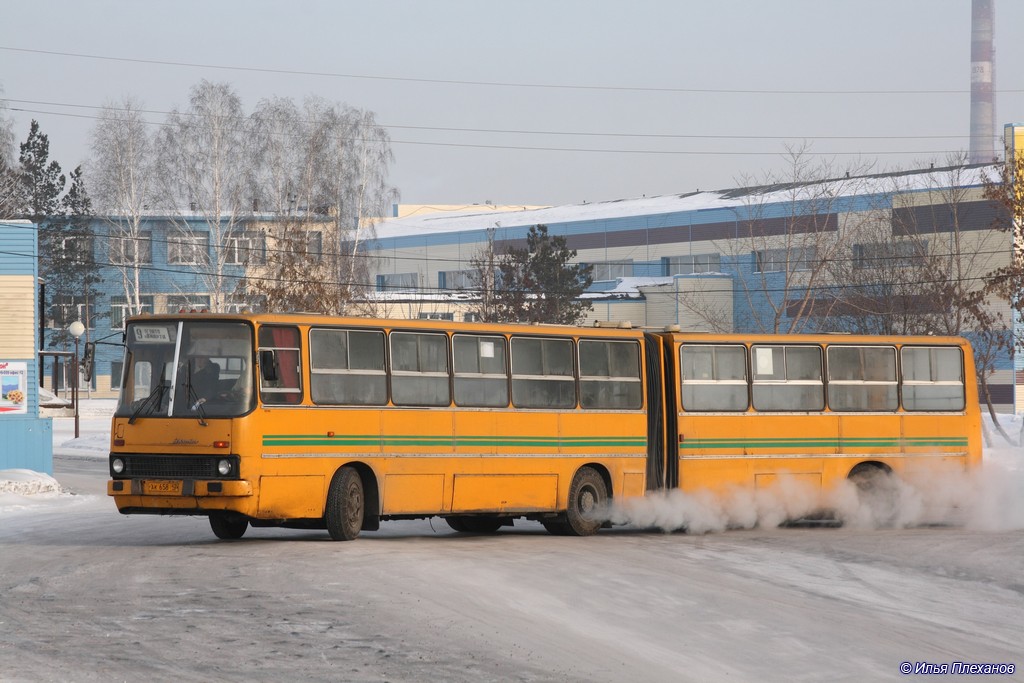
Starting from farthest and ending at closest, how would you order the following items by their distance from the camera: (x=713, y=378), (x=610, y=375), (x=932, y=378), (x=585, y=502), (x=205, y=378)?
(x=932, y=378) → (x=713, y=378) → (x=610, y=375) → (x=585, y=502) → (x=205, y=378)

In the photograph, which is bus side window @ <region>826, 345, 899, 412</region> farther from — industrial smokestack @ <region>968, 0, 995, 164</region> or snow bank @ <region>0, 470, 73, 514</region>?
industrial smokestack @ <region>968, 0, 995, 164</region>

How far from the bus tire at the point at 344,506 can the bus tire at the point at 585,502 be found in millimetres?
3504

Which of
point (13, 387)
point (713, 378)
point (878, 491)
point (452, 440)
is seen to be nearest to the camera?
point (452, 440)

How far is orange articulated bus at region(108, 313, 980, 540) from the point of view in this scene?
17688 mm

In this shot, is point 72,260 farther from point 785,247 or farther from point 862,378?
point 862,378

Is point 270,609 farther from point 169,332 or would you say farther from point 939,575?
point 939,575

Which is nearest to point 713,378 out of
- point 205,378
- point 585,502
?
point 585,502

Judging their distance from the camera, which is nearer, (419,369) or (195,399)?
(195,399)

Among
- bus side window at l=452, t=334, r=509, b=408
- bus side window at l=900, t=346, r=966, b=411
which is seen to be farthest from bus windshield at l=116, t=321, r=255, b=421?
bus side window at l=900, t=346, r=966, b=411

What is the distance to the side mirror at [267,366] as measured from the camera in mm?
17734

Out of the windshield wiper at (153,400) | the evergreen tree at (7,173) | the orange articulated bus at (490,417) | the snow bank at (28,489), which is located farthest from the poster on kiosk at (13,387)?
the evergreen tree at (7,173)

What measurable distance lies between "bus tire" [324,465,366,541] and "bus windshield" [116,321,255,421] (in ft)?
4.90

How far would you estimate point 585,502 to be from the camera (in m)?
21.4

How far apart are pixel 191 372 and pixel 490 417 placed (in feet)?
13.7
